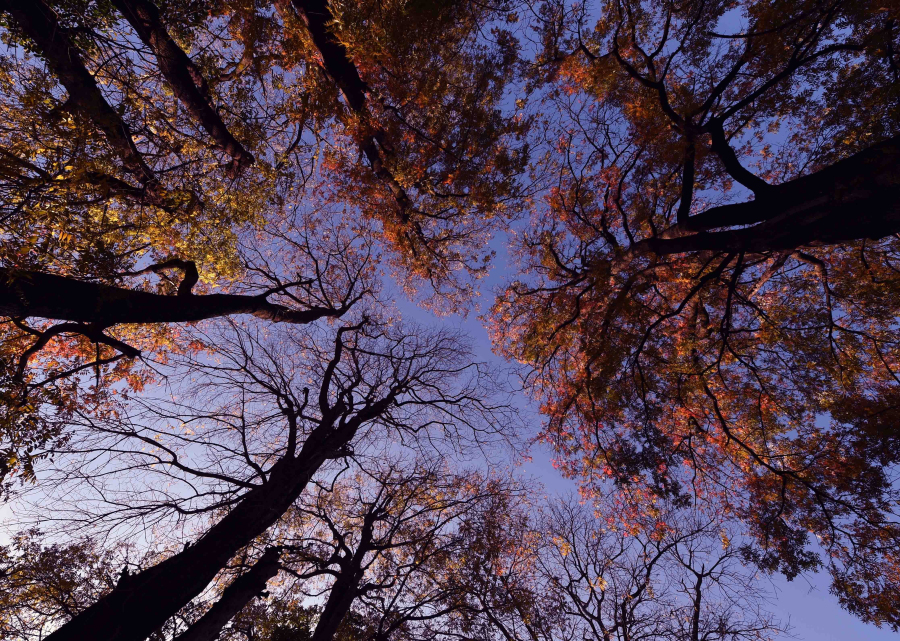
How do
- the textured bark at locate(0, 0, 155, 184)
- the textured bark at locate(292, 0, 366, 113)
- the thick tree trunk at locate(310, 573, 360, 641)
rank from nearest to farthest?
the textured bark at locate(0, 0, 155, 184) < the thick tree trunk at locate(310, 573, 360, 641) < the textured bark at locate(292, 0, 366, 113)

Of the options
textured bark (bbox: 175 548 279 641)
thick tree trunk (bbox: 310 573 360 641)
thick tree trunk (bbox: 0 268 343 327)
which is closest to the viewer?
thick tree trunk (bbox: 0 268 343 327)

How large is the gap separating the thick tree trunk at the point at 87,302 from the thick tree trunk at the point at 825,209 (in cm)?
779

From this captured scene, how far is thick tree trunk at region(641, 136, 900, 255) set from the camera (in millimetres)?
3494

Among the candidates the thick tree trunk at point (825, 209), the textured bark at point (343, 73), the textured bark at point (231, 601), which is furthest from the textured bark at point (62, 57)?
the thick tree trunk at point (825, 209)

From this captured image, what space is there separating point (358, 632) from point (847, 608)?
29.6ft

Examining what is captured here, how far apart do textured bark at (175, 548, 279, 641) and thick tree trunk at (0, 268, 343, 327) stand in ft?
12.3

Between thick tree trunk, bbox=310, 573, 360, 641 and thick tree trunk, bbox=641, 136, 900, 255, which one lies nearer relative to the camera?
thick tree trunk, bbox=641, 136, 900, 255

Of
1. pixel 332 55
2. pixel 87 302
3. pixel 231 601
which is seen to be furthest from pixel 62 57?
pixel 231 601

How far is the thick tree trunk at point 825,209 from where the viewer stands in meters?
3.49

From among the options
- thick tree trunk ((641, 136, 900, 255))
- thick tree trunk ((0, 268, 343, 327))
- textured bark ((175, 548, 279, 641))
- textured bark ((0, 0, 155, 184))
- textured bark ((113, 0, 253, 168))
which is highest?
thick tree trunk ((641, 136, 900, 255))

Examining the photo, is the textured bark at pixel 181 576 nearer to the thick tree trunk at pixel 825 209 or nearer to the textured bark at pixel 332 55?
the textured bark at pixel 332 55

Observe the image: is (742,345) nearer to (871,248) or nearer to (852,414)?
(852,414)

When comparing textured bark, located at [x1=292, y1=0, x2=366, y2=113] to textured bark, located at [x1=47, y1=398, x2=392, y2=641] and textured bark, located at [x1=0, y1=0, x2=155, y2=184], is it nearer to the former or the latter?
textured bark, located at [x1=0, y1=0, x2=155, y2=184]

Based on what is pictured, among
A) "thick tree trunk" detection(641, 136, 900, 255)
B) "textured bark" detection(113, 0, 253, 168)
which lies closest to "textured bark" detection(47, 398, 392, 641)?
"textured bark" detection(113, 0, 253, 168)
